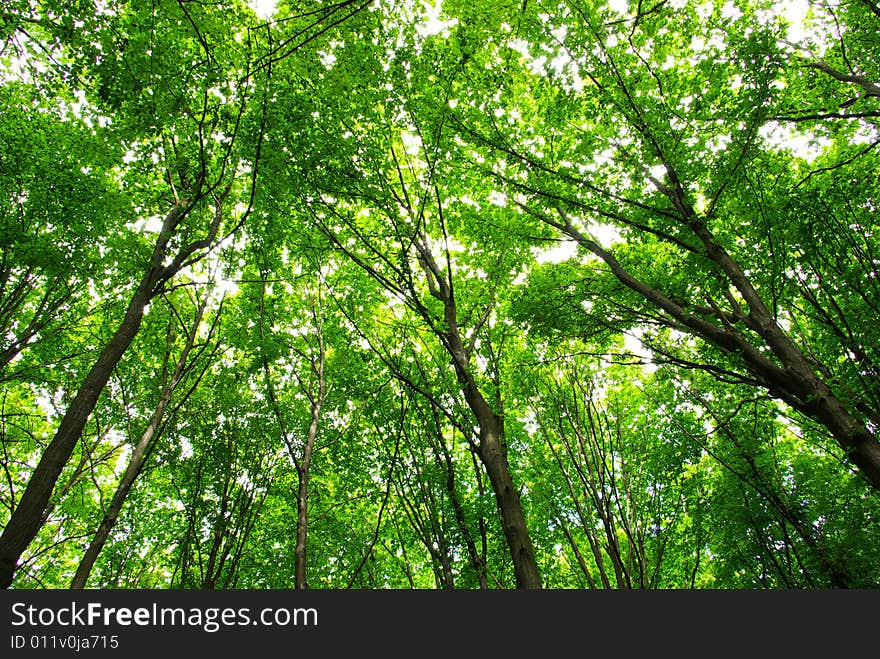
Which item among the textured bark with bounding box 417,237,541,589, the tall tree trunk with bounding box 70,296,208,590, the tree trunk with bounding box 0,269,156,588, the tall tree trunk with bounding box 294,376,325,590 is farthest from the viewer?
the tall tree trunk with bounding box 294,376,325,590

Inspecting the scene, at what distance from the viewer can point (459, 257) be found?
8.15 metres

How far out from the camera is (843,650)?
242cm

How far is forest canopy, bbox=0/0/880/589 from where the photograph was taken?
465 cm

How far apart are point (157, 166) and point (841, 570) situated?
474 inches

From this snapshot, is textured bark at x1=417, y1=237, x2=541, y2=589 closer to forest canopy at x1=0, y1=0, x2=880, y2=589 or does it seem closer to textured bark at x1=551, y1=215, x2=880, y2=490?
forest canopy at x1=0, y1=0, x2=880, y2=589

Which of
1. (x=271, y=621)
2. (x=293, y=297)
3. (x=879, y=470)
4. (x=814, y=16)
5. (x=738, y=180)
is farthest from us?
(x=293, y=297)

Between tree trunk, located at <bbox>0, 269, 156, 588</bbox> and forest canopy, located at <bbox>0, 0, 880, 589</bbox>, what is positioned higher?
forest canopy, located at <bbox>0, 0, 880, 589</bbox>

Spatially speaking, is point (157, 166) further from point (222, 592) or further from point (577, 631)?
point (577, 631)

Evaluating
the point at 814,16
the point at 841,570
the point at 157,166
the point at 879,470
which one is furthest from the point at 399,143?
the point at 841,570

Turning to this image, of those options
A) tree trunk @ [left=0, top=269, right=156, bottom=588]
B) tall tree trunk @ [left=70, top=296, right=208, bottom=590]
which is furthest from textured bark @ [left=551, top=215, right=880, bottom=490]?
tall tree trunk @ [left=70, top=296, right=208, bottom=590]

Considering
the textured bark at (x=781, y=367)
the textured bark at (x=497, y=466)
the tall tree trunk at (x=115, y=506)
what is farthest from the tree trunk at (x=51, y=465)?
the textured bark at (x=781, y=367)

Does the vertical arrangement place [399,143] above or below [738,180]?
above

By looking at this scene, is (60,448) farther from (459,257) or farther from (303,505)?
(459,257)

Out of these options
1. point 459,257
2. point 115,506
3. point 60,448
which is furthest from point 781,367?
point 115,506
